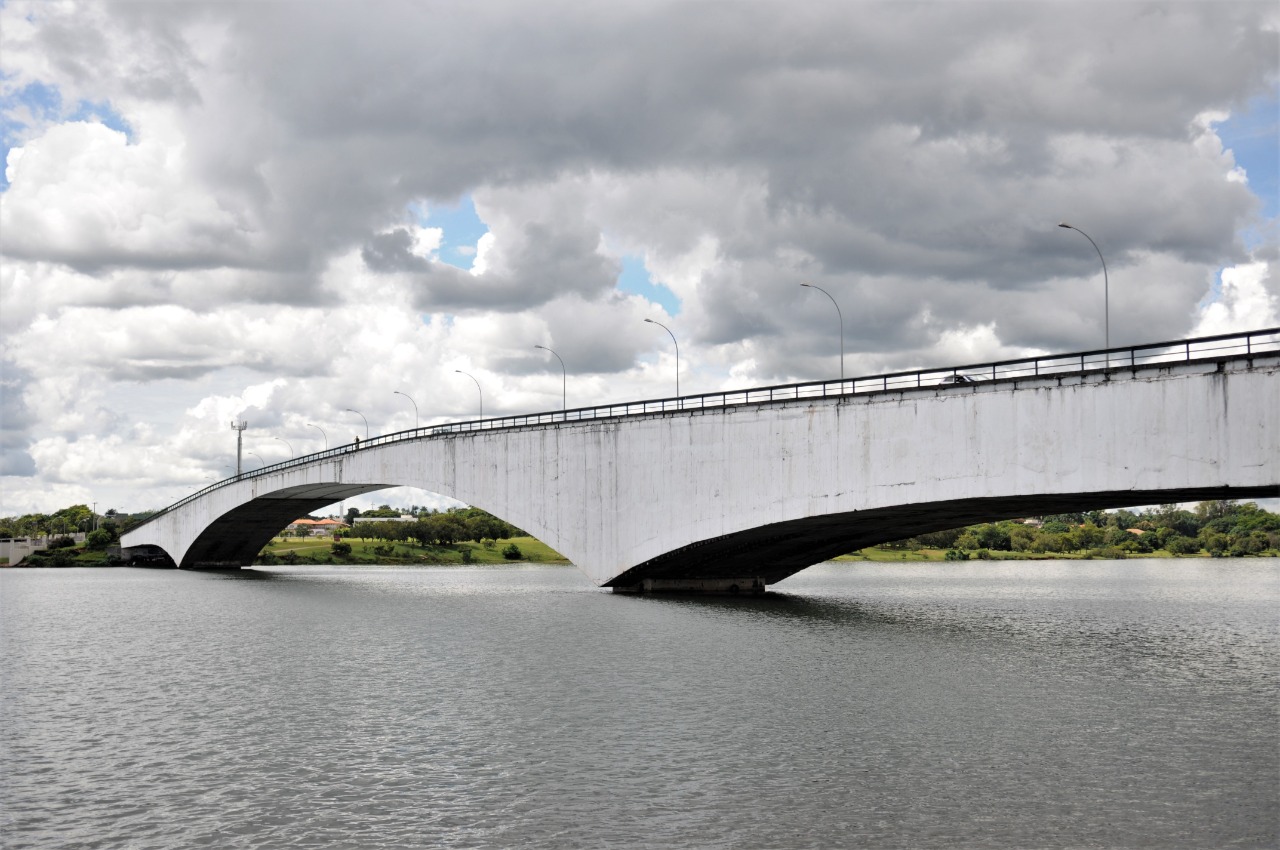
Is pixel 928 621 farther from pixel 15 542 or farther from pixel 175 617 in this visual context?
pixel 15 542

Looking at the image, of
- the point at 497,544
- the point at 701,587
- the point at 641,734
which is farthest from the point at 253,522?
the point at 641,734

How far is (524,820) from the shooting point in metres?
16.6

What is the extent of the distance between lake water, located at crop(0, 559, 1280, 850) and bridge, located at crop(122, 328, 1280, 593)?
5.45 m

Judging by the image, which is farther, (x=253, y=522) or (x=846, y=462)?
(x=253, y=522)

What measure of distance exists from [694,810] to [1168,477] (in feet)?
84.4

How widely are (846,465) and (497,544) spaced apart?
118 metres

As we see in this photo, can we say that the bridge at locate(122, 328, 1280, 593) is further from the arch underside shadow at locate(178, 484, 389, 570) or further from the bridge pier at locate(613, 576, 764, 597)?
the arch underside shadow at locate(178, 484, 389, 570)

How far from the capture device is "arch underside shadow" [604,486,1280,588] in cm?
4069

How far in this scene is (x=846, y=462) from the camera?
46.1 meters

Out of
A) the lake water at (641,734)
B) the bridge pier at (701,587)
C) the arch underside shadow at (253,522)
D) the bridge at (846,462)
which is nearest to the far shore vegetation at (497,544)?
the arch underside shadow at (253,522)

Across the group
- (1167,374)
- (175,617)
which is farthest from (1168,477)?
(175,617)

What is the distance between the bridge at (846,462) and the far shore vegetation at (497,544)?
67.9m

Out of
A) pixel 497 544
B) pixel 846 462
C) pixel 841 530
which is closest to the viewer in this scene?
pixel 846 462

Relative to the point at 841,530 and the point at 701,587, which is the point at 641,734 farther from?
the point at 701,587
